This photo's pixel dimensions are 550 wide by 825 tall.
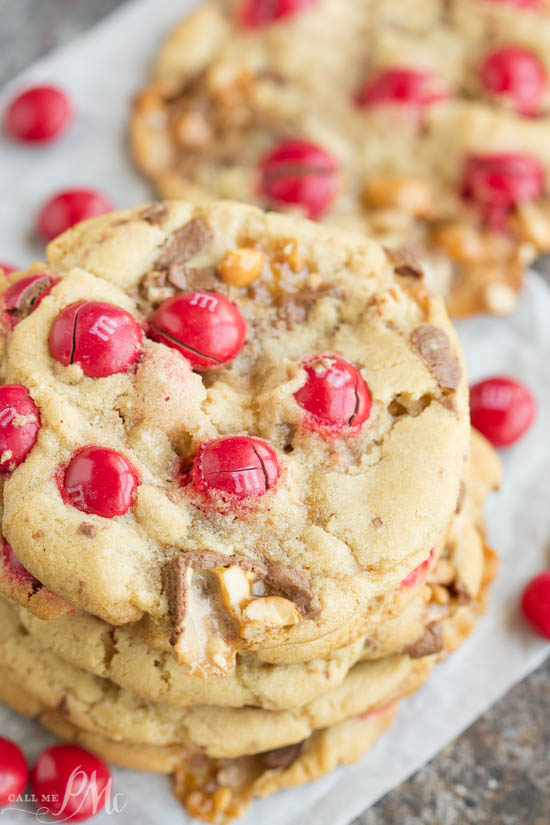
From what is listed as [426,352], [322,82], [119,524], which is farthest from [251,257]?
[322,82]

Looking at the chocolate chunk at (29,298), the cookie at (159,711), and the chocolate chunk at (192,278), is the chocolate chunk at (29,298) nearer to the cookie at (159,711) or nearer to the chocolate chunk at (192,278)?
the chocolate chunk at (192,278)

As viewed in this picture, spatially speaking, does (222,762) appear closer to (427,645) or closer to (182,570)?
(427,645)

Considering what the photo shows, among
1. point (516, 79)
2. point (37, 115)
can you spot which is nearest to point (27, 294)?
point (37, 115)

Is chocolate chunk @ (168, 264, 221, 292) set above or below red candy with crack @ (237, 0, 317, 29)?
above

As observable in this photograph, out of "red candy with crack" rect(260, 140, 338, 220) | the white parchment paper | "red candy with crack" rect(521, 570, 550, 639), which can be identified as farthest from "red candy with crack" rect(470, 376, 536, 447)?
"red candy with crack" rect(260, 140, 338, 220)

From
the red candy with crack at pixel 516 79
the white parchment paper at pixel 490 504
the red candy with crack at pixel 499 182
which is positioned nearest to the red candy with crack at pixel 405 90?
the red candy with crack at pixel 516 79

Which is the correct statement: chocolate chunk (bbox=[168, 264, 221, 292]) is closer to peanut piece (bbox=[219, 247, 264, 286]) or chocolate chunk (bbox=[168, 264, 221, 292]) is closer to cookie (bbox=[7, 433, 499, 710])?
peanut piece (bbox=[219, 247, 264, 286])

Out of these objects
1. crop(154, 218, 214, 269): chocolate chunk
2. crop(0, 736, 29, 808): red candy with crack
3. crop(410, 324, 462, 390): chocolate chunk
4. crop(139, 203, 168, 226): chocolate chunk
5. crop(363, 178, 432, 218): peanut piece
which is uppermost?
crop(139, 203, 168, 226): chocolate chunk
